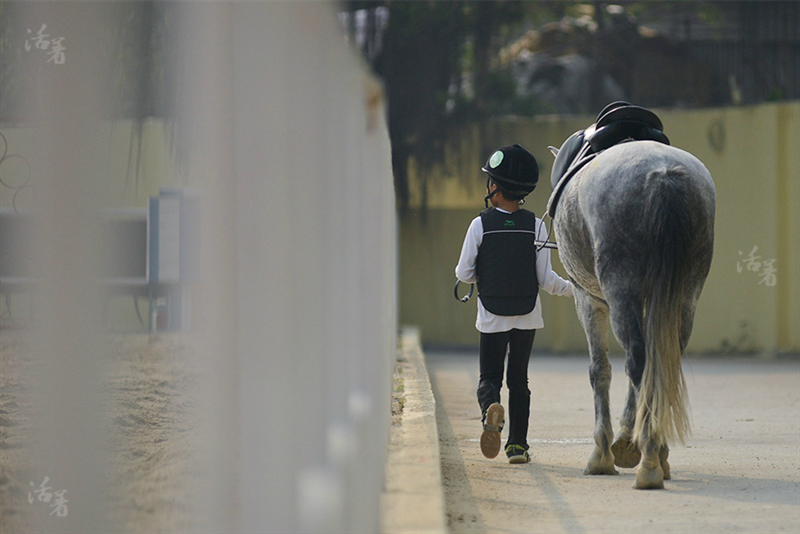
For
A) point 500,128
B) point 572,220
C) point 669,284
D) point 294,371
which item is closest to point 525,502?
point 669,284

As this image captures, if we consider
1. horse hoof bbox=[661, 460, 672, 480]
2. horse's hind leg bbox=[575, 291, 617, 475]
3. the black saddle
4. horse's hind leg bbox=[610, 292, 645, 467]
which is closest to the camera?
horse's hind leg bbox=[610, 292, 645, 467]

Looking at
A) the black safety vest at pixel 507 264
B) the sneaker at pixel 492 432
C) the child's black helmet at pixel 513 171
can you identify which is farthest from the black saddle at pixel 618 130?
the sneaker at pixel 492 432

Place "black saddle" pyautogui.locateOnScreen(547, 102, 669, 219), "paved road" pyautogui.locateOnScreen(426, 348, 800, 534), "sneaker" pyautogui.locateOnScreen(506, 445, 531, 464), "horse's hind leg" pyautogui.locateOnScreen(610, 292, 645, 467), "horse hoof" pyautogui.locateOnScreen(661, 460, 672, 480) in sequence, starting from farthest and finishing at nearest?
"sneaker" pyautogui.locateOnScreen(506, 445, 531, 464)
"black saddle" pyautogui.locateOnScreen(547, 102, 669, 219)
"horse hoof" pyautogui.locateOnScreen(661, 460, 672, 480)
"horse's hind leg" pyautogui.locateOnScreen(610, 292, 645, 467)
"paved road" pyautogui.locateOnScreen(426, 348, 800, 534)

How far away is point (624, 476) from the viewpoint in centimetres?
481

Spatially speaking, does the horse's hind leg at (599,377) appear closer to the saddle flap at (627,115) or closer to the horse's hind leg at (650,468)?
the horse's hind leg at (650,468)

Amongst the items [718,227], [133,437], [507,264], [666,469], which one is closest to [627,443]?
[666,469]

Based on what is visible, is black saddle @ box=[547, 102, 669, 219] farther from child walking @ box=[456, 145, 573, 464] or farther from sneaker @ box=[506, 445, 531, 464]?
sneaker @ box=[506, 445, 531, 464]

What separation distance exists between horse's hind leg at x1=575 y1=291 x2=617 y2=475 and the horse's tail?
0.62 meters

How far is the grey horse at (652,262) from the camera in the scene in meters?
4.17

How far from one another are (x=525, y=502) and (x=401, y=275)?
9.95 metres

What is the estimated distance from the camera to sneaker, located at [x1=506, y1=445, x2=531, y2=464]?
517cm

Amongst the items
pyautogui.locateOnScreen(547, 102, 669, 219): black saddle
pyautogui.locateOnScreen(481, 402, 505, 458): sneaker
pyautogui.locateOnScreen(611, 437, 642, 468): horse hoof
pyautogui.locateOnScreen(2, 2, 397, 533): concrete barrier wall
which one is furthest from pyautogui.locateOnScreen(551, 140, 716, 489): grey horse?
pyautogui.locateOnScreen(2, 2, 397, 533): concrete barrier wall

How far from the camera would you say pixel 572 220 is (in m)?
5.00

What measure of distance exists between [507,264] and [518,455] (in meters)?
1.02
